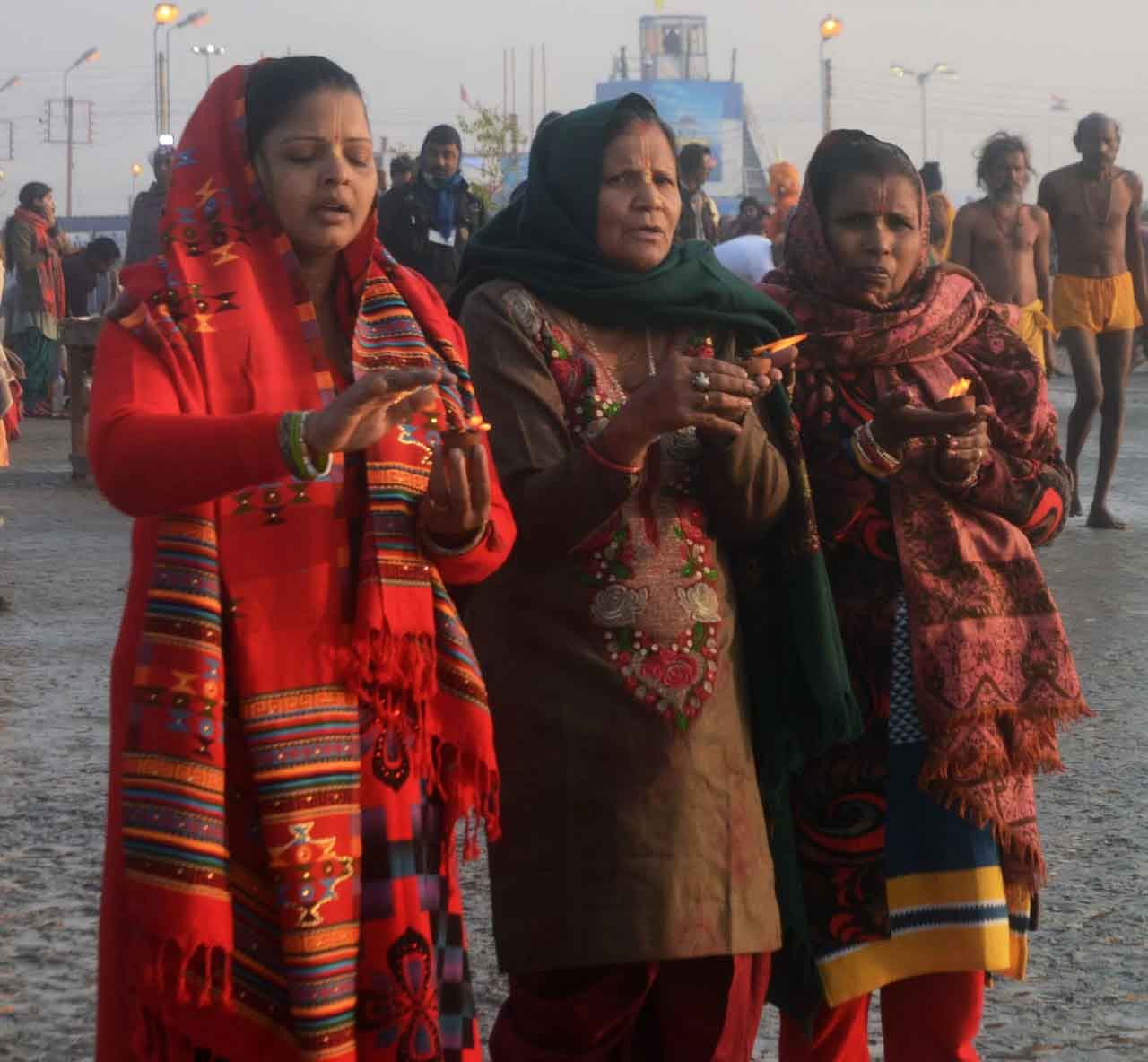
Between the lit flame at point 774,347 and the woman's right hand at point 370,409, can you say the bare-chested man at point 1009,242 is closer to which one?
the lit flame at point 774,347

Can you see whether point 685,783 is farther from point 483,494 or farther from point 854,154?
point 854,154

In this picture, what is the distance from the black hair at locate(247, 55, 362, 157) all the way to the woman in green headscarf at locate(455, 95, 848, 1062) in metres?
0.47

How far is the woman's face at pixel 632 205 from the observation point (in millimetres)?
3209

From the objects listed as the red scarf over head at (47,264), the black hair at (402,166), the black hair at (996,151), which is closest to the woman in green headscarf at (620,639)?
the black hair at (996,151)

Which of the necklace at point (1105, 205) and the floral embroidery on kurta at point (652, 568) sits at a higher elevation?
the necklace at point (1105, 205)

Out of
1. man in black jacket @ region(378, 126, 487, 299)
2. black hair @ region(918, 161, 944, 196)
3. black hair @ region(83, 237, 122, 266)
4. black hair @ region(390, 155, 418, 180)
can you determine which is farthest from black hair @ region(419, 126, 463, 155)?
black hair @ region(83, 237, 122, 266)

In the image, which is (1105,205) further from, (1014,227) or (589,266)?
(589,266)

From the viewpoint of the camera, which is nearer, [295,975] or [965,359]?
[295,975]

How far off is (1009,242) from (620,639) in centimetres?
892

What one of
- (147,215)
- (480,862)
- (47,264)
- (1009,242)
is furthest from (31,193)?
(480,862)

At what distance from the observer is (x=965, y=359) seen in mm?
3596

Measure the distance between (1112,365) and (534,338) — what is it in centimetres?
904

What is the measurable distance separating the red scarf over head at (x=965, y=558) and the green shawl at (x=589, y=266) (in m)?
0.25

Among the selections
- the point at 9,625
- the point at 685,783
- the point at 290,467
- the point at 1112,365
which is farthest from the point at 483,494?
the point at 1112,365
